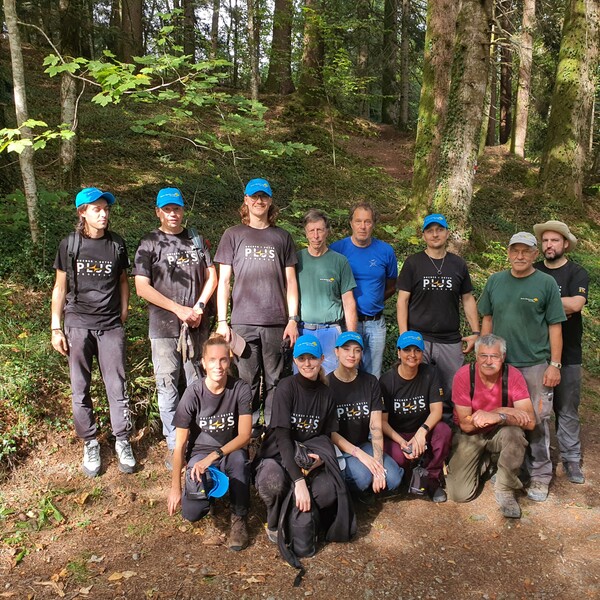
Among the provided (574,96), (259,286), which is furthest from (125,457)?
(574,96)

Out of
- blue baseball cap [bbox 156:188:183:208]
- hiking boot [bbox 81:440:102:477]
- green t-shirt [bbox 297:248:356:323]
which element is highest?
blue baseball cap [bbox 156:188:183:208]

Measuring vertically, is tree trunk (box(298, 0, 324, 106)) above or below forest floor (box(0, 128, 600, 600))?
above

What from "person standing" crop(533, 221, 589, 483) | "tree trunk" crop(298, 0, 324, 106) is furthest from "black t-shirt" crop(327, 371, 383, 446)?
"tree trunk" crop(298, 0, 324, 106)

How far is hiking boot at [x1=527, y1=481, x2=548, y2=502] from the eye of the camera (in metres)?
4.53

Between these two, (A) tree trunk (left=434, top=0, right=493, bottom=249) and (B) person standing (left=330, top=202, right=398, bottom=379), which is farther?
(A) tree trunk (left=434, top=0, right=493, bottom=249)

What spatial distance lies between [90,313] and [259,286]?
58.8 inches

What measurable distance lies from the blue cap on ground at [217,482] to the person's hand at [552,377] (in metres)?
2.91

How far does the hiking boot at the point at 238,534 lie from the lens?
12.6ft

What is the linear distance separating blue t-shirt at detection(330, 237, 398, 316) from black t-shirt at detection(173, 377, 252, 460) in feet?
4.95

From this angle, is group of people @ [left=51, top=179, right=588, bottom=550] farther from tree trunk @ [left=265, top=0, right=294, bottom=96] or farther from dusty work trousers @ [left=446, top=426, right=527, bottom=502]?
tree trunk @ [left=265, top=0, right=294, bottom=96]

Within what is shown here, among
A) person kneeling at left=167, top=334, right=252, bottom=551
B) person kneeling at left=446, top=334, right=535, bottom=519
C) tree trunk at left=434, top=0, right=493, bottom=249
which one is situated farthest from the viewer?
tree trunk at left=434, top=0, right=493, bottom=249

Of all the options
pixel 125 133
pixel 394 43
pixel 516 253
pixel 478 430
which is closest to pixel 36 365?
pixel 478 430

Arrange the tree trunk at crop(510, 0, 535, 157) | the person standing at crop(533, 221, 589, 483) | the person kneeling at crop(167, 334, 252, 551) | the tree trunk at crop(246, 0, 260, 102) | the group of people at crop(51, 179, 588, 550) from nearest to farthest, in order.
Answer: the person kneeling at crop(167, 334, 252, 551) → the group of people at crop(51, 179, 588, 550) → the person standing at crop(533, 221, 589, 483) → the tree trunk at crop(246, 0, 260, 102) → the tree trunk at crop(510, 0, 535, 157)

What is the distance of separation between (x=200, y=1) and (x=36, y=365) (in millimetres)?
23143
